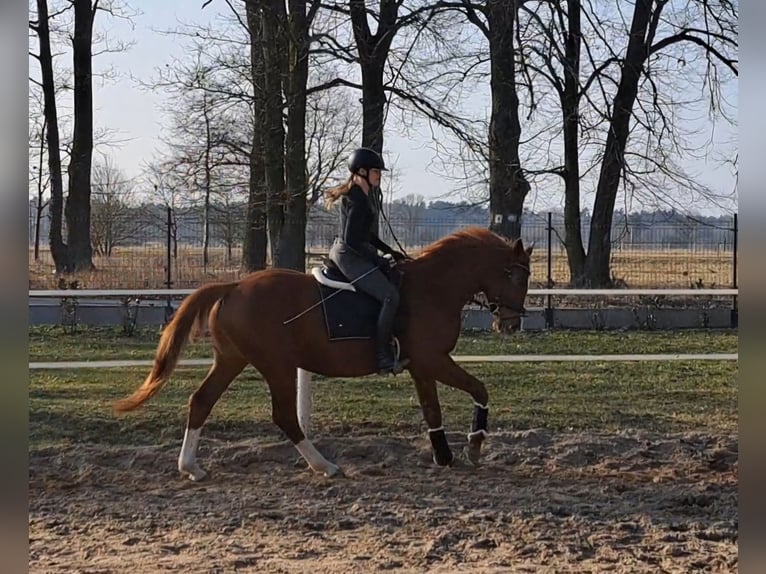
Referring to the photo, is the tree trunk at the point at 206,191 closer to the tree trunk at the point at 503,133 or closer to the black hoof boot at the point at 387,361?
the tree trunk at the point at 503,133

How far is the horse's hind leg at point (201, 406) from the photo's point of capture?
21.8 ft

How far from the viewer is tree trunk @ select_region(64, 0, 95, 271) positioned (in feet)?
67.8

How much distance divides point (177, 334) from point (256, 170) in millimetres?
10472

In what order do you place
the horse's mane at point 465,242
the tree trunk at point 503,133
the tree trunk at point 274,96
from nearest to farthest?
the horse's mane at point 465,242 → the tree trunk at point 274,96 → the tree trunk at point 503,133

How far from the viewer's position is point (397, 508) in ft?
19.1

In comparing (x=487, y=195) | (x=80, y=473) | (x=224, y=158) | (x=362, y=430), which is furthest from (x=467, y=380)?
(x=224, y=158)

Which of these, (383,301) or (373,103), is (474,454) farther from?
(373,103)

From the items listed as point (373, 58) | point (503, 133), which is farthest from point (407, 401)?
point (373, 58)

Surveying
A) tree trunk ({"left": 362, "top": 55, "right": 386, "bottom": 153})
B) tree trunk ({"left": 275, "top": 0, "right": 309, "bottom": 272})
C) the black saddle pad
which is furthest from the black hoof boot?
tree trunk ({"left": 362, "top": 55, "right": 386, "bottom": 153})

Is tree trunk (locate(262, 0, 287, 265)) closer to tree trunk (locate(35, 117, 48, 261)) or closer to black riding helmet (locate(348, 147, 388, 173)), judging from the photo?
tree trunk (locate(35, 117, 48, 261))

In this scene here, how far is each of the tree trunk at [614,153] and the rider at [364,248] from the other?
12.5m

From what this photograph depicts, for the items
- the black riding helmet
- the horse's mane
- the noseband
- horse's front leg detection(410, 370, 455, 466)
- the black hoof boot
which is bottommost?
horse's front leg detection(410, 370, 455, 466)

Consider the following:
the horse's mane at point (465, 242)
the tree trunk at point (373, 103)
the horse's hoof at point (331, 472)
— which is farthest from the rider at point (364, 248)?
Answer: the tree trunk at point (373, 103)
